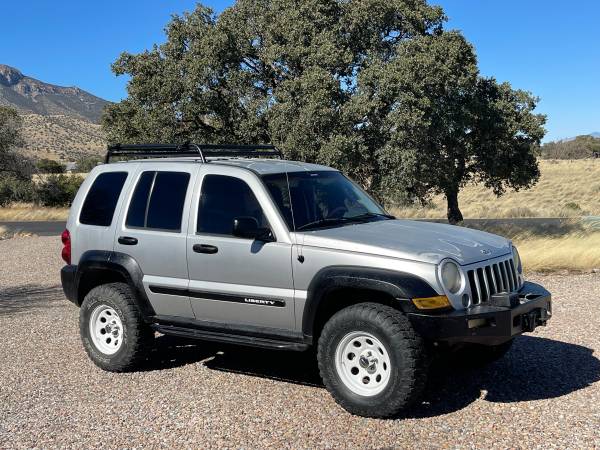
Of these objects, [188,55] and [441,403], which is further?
[188,55]

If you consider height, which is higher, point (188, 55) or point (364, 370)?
point (188, 55)

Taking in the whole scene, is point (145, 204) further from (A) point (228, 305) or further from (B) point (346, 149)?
(B) point (346, 149)

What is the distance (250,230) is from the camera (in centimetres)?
520

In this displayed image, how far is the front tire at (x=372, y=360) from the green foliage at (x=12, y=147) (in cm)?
3488

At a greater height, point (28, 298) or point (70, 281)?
point (70, 281)

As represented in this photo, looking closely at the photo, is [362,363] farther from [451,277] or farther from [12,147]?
[12,147]

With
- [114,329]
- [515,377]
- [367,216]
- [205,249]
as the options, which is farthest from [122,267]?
[515,377]

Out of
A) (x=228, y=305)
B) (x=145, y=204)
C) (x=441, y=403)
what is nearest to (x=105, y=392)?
(x=228, y=305)

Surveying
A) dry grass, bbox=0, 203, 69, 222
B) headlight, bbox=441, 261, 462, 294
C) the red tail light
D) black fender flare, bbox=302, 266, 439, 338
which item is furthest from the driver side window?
dry grass, bbox=0, 203, 69, 222

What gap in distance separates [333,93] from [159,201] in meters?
11.3

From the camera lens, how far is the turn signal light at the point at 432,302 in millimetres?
4609

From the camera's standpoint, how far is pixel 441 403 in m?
5.19

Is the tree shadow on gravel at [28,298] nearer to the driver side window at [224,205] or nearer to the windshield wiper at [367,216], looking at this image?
the driver side window at [224,205]

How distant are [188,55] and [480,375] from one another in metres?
14.2
